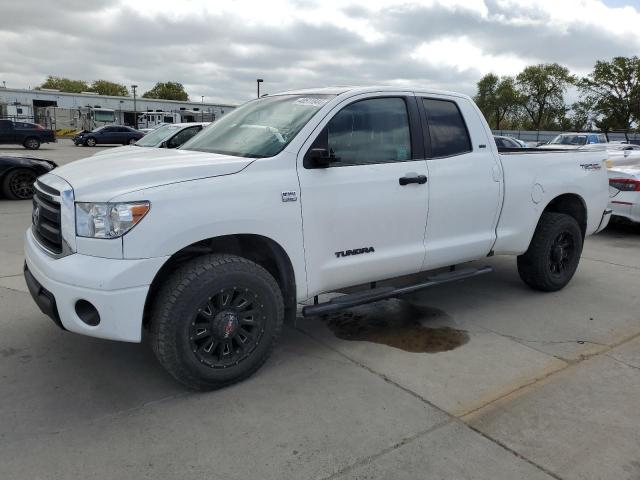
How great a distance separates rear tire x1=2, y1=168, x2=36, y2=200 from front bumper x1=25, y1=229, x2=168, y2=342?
935cm

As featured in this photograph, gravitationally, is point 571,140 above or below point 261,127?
above

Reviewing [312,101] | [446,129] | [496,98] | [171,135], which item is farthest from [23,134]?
[496,98]

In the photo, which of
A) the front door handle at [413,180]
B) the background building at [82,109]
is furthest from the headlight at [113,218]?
the background building at [82,109]

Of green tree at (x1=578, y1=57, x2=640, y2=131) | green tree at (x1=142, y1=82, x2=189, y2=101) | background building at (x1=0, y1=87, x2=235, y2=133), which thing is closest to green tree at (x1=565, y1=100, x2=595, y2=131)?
green tree at (x1=578, y1=57, x2=640, y2=131)

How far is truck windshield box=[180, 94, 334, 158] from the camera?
149 inches

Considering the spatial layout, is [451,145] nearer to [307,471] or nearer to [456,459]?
[456,459]

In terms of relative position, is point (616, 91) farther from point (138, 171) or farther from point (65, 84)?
point (65, 84)

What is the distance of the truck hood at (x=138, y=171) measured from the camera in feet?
10.3

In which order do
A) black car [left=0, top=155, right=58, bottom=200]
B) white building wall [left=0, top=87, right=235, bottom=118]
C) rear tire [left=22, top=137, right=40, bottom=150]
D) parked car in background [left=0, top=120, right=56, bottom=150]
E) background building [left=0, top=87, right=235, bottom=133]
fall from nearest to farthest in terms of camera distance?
black car [left=0, top=155, right=58, bottom=200], parked car in background [left=0, top=120, right=56, bottom=150], rear tire [left=22, top=137, right=40, bottom=150], background building [left=0, top=87, right=235, bottom=133], white building wall [left=0, top=87, right=235, bottom=118]

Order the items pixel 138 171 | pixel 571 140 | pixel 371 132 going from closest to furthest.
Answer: pixel 138 171
pixel 371 132
pixel 571 140

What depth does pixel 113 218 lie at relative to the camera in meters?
3.05

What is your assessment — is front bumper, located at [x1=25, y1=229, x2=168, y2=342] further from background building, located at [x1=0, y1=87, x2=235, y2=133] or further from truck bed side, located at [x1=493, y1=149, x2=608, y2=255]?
background building, located at [x1=0, y1=87, x2=235, y2=133]

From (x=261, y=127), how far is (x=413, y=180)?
3.90ft

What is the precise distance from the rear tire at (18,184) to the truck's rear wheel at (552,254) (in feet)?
32.9
